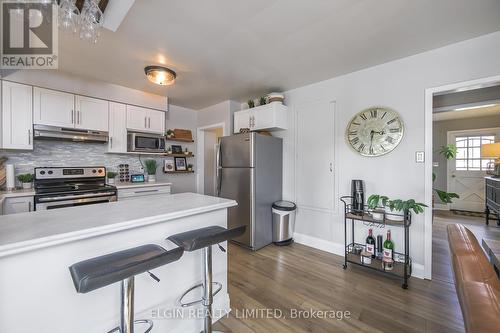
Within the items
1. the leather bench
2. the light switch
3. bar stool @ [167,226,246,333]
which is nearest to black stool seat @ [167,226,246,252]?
bar stool @ [167,226,246,333]

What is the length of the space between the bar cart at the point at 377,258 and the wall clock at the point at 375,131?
26.7 inches

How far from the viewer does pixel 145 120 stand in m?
3.57

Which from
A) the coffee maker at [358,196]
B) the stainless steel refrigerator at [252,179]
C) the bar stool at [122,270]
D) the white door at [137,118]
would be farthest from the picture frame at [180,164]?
the bar stool at [122,270]

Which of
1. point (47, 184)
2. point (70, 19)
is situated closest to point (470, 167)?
point (70, 19)

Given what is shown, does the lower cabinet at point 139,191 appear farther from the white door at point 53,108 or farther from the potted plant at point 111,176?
the white door at point 53,108

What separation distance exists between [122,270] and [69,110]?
10.0 feet

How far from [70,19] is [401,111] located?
311 cm

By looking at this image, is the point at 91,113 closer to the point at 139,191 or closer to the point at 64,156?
the point at 64,156

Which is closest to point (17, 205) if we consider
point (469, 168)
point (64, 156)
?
point (64, 156)

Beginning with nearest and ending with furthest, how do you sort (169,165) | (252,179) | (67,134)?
1. (67,134)
2. (252,179)
3. (169,165)

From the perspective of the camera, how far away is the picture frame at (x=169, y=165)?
4040 mm

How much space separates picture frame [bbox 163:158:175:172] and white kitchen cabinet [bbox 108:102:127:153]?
81 cm

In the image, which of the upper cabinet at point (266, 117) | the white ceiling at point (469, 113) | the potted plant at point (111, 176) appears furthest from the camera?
the white ceiling at point (469, 113)

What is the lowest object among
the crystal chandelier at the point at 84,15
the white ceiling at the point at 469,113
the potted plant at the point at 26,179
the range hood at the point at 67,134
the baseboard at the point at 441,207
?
the baseboard at the point at 441,207
